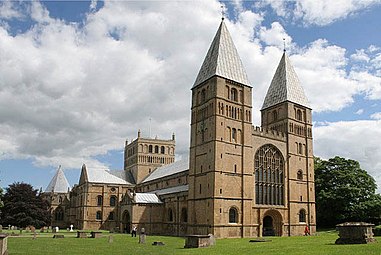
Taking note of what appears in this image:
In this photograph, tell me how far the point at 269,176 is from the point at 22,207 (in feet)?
146

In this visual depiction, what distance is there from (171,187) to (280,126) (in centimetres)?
2240

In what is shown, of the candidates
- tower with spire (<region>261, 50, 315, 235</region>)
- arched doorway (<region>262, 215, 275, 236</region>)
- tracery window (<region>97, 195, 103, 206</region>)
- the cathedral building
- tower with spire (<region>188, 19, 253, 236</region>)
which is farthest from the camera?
tracery window (<region>97, 195, 103, 206</region>)

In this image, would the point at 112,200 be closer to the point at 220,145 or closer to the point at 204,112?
the point at 204,112

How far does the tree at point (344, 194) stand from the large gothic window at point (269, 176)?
12111 millimetres

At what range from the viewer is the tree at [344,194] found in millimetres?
62000

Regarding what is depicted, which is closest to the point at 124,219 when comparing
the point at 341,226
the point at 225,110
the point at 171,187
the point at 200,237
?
the point at 171,187

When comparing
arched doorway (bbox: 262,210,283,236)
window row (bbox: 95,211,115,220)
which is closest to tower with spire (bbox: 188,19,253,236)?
arched doorway (bbox: 262,210,283,236)

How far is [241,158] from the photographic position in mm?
52062

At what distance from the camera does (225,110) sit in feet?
171

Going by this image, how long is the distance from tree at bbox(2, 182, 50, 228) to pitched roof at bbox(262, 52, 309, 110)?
146 ft

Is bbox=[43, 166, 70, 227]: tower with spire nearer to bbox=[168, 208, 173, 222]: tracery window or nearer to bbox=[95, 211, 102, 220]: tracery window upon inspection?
bbox=[95, 211, 102, 220]: tracery window

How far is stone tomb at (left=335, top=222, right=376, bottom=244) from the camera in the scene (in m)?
26.6

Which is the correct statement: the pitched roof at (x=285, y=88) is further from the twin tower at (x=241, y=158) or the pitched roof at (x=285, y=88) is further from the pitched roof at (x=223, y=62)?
the pitched roof at (x=223, y=62)

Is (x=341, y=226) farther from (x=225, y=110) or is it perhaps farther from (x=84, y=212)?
(x=84, y=212)
